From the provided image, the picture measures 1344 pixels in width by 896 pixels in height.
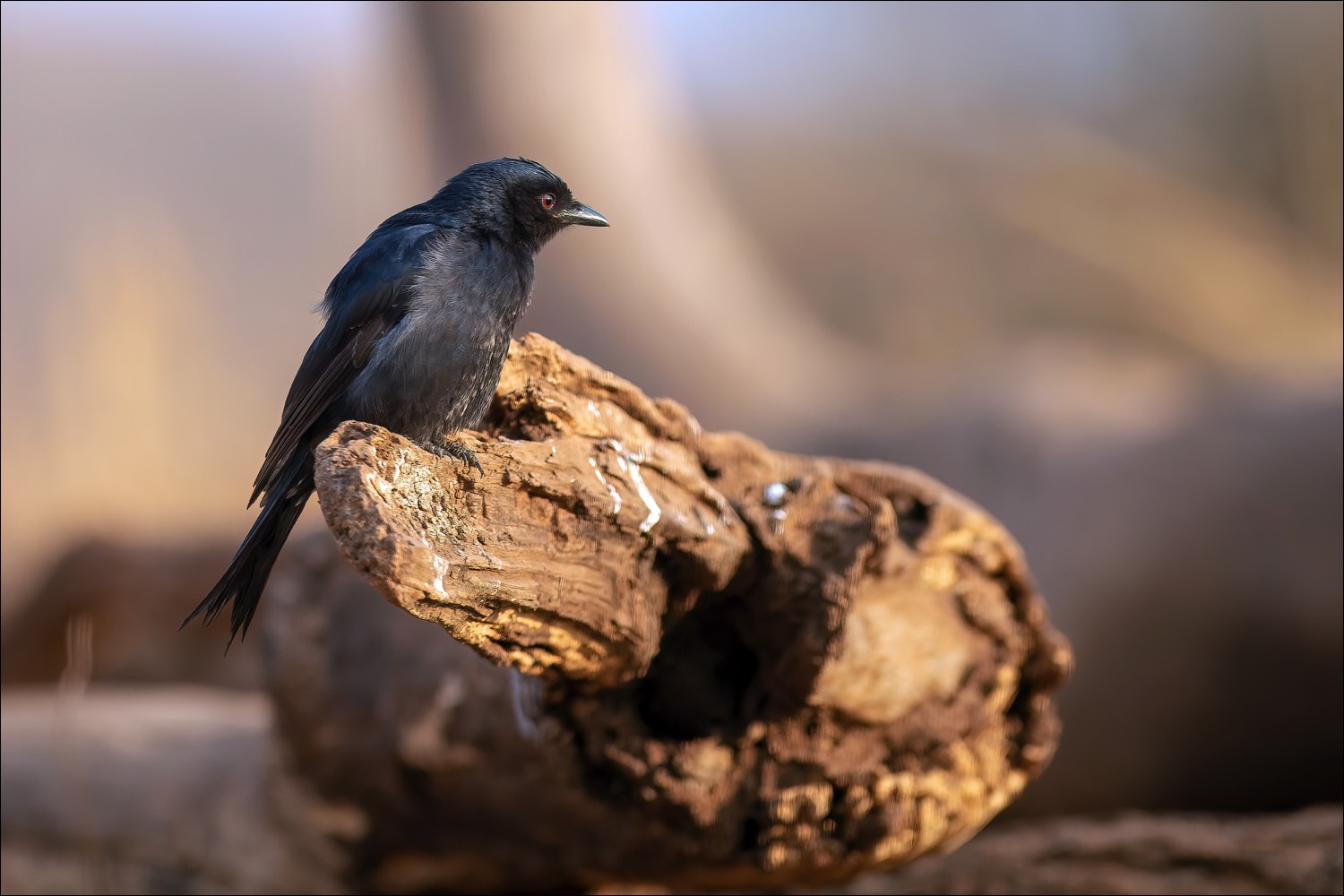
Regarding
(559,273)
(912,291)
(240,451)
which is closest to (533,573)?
(559,273)

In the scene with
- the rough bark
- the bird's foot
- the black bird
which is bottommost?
the rough bark

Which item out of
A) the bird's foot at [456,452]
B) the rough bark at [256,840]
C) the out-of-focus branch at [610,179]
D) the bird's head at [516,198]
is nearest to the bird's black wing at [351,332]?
the bird's head at [516,198]

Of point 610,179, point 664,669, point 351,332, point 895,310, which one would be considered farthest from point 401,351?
point 895,310

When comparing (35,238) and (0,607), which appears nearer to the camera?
(0,607)

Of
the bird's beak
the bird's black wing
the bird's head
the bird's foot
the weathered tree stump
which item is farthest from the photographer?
the bird's beak

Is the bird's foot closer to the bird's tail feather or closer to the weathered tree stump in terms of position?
the weathered tree stump

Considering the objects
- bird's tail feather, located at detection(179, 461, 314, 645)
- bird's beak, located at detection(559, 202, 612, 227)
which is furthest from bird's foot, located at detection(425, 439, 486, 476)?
bird's beak, located at detection(559, 202, 612, 227)

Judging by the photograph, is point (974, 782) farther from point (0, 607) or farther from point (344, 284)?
point (0, 607)
